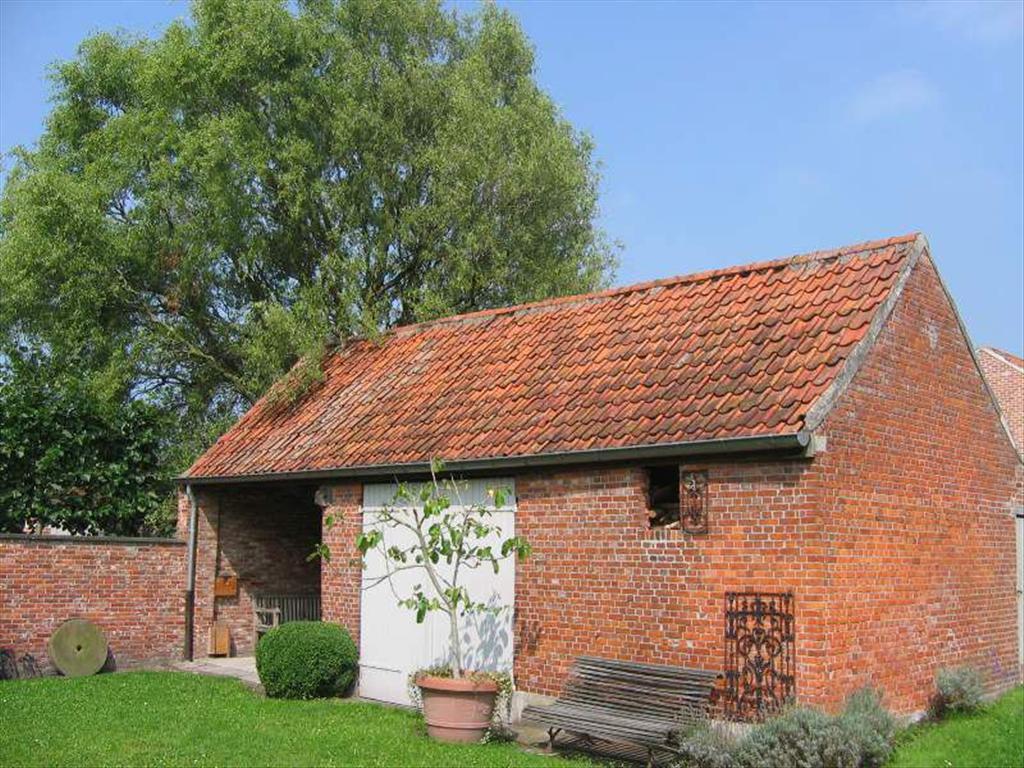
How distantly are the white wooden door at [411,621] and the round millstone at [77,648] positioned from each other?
467 cm

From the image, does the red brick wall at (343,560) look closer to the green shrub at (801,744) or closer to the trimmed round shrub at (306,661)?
the trimmed round shrub at (306,661)

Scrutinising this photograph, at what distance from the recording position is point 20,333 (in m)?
22.6

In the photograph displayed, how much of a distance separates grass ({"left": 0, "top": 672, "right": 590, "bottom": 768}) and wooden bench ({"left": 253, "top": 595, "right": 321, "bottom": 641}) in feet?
11.4

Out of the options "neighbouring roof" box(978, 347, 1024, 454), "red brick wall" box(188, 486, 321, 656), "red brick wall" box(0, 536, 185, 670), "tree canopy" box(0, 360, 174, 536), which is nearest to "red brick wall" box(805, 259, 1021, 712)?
"red brick wall" box(188, 486, 321, 656)

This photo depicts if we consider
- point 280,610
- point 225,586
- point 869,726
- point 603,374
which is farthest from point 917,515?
point 225,586

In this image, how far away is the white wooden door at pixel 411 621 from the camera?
1257cm

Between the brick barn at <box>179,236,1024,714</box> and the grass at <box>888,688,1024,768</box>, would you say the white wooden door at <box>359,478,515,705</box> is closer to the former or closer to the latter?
the brick barn at <box>179,236,1024,714</box>

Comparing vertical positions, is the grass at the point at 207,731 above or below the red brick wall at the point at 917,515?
below

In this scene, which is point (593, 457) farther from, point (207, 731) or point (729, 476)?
point (207, 731)

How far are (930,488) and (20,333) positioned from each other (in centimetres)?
1807

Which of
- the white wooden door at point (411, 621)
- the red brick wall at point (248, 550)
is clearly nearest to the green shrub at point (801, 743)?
the white wooden door at point (411, 621)

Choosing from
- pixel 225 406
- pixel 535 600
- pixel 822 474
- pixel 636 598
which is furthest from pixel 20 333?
pixel 822 474

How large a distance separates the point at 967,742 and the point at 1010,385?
91.5ft

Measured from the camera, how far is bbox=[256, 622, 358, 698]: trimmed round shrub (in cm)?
1370
